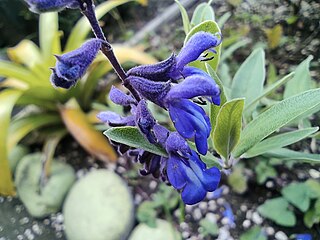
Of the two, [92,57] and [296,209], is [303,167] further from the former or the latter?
[92,57]

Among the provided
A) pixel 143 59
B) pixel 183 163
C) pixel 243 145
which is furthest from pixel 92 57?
pixel 143 59

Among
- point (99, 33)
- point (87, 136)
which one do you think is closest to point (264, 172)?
point (87, 136)

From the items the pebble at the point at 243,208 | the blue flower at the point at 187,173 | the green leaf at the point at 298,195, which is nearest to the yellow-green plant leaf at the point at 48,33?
the pebble at the point at 243,208

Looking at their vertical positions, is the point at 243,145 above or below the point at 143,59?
above

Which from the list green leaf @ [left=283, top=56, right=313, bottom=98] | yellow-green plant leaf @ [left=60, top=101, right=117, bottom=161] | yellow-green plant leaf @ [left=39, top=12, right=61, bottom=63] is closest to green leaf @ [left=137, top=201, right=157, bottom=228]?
yellow-green plant leaf @ [left=60, top=101, right=117, bottom=161]

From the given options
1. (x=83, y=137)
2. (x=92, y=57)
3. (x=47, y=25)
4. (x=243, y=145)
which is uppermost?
(x=92, y=57)

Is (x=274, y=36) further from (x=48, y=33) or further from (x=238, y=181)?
(x=48, y=33)
